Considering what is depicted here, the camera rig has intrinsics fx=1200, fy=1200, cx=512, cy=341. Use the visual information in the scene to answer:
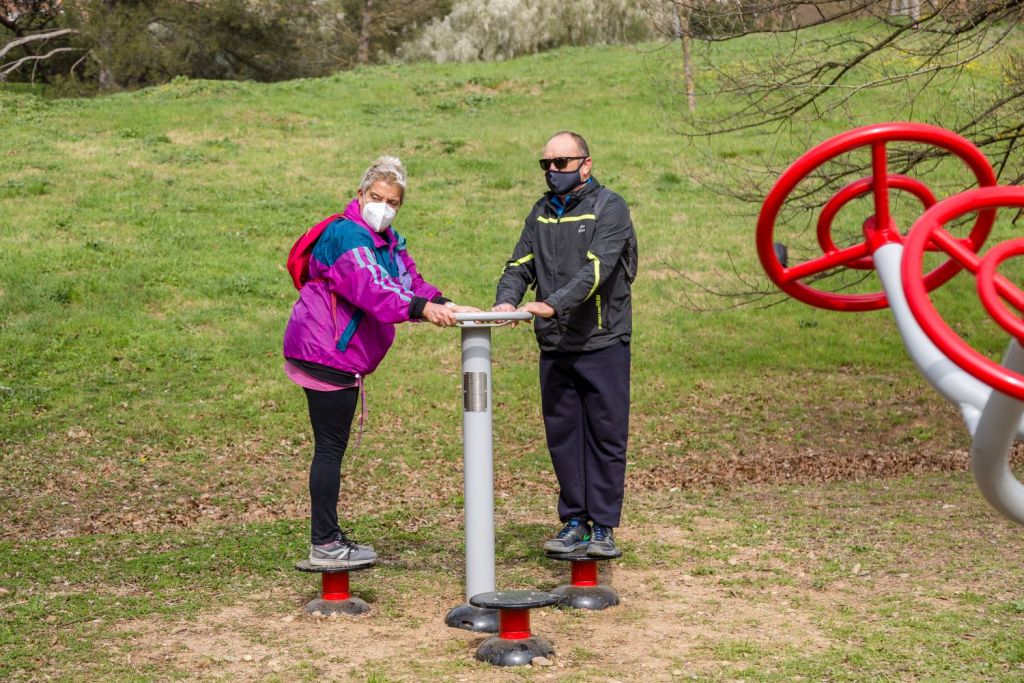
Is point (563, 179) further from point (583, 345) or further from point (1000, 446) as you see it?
point (1000, 446)

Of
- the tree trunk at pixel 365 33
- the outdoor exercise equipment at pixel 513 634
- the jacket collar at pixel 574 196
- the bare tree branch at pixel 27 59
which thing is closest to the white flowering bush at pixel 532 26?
the tree trunk at pixel 365 33

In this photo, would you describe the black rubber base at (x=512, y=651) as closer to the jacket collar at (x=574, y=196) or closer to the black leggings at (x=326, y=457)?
the black leggings at (x=326, y=457)

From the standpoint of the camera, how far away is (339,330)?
5.09m

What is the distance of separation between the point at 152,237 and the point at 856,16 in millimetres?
9090

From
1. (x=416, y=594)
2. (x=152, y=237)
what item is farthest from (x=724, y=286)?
(x=416, y=594)

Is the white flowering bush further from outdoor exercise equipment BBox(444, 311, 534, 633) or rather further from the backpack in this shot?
outdoor exercise equipment BBox(444, 311, 534, 633)

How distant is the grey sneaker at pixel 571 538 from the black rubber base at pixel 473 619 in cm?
45

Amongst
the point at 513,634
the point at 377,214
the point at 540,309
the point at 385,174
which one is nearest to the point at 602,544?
the point at 513,634

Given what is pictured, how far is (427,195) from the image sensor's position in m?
17.1

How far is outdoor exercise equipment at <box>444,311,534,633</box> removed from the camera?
16.0 feet

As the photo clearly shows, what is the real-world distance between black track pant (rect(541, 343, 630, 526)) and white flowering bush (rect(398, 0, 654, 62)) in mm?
26406

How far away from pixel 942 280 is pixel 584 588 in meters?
2.61

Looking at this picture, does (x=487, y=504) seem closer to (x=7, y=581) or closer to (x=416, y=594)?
(x=416, y=594)

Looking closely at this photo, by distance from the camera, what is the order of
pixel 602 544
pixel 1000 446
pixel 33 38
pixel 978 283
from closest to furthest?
pixel 978 283 → pixel 1000 446 → pixel 602 544 → pixel 33 38
